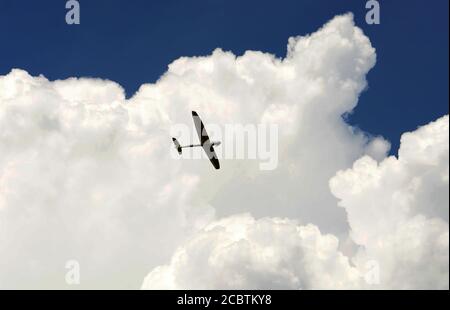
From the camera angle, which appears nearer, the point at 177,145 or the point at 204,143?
the point at 204,143

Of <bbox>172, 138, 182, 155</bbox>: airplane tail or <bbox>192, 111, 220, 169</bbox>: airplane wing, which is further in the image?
<bbox>172, 138, 182, 155</bbox>: airplane tail

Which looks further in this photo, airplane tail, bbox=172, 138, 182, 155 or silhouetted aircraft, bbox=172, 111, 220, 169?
airplane tail, bbox=172, 138, 182, 155

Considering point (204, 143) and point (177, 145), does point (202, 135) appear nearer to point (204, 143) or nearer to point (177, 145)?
point (204, 143)

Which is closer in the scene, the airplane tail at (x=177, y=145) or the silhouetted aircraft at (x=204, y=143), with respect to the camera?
the silhouetted aircraft at (x=204, y=143)

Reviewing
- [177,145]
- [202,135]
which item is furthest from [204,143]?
[177,145]

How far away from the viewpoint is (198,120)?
10131 cm

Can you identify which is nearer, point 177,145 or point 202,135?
point 202,135

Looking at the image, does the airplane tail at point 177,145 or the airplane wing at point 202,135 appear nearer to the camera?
the airplane wing at point 202,135
